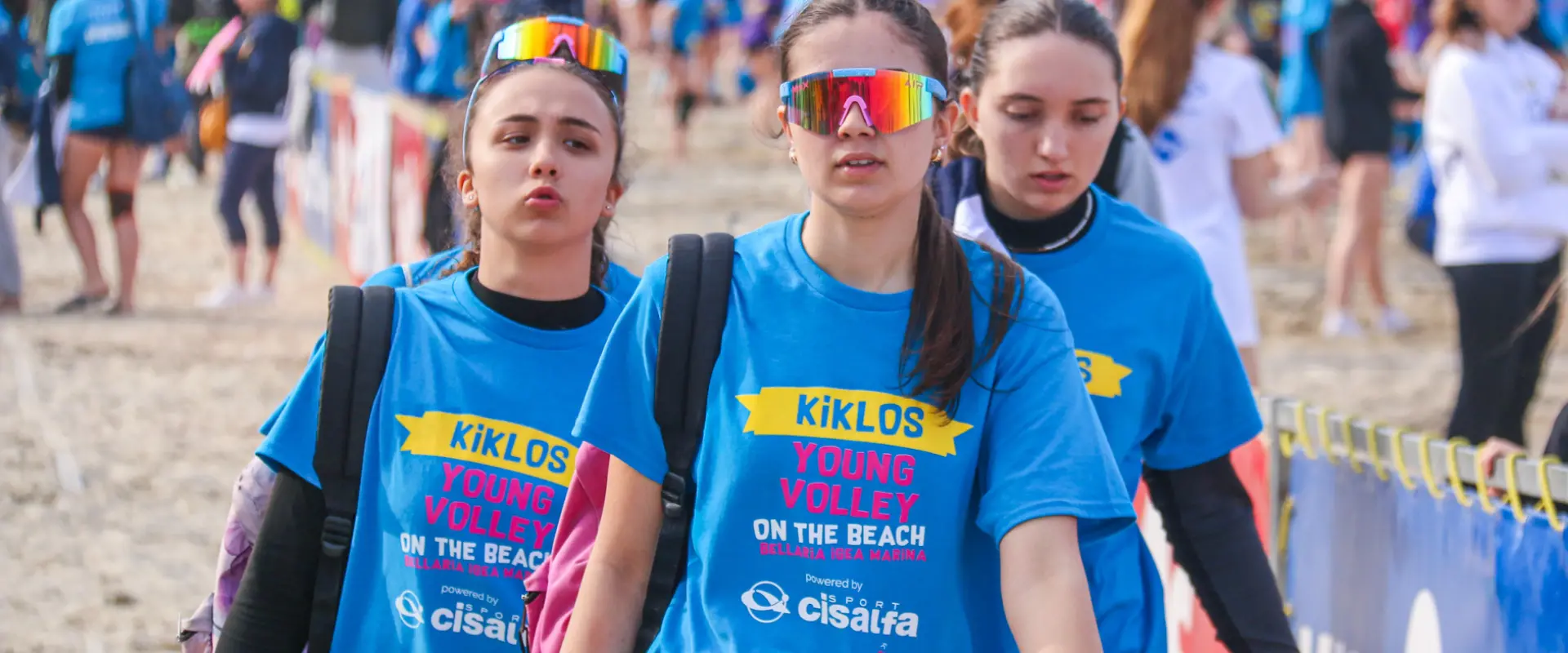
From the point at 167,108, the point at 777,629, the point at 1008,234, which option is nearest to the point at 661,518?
the point at 777,629

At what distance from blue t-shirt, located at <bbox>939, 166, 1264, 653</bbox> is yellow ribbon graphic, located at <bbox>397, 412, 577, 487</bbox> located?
84 centimetres

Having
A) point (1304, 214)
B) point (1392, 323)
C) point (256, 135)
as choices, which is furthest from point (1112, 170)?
point (1304, 214)

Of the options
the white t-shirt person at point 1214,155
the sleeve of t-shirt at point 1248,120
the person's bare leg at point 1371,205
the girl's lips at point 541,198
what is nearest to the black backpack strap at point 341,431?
the girl's lips at point 541,198

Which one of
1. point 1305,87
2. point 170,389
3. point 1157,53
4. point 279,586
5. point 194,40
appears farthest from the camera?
point 194,40

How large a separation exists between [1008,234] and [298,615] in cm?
128

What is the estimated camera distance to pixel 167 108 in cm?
1155

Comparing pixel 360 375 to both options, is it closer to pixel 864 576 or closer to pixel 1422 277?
pixel 864 576

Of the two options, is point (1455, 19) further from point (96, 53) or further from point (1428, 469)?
point (96, 53)

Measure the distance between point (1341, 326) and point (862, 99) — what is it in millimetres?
9594

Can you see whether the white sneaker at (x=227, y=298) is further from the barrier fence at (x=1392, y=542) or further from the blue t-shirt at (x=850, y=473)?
the blue t-shirt at (x=850, y=473)

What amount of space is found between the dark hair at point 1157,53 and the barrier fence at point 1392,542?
110 centimetres

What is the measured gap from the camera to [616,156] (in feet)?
10.2

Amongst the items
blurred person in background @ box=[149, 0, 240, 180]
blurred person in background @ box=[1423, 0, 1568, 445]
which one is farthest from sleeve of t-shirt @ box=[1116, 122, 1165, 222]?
blurred person in background @ box=[149, 0, 240, 180]

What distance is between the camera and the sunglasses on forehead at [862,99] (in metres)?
2.29
